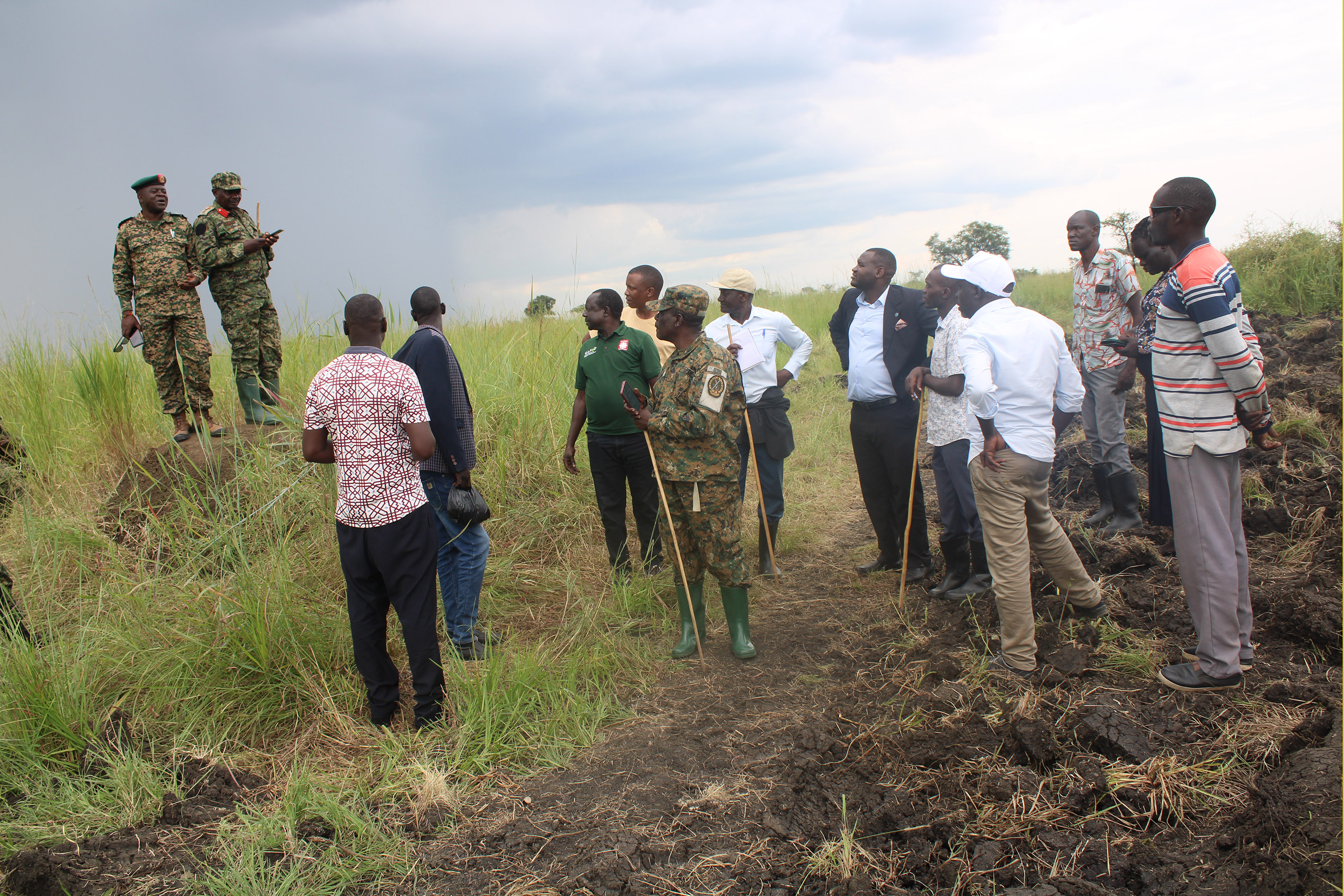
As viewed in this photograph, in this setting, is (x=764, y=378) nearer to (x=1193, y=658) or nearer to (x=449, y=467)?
(x=449, y=467)

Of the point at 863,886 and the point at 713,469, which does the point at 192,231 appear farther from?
the point at 863,886

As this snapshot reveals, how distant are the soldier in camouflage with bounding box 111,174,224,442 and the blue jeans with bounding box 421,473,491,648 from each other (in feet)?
8.59

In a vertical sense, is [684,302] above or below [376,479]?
above

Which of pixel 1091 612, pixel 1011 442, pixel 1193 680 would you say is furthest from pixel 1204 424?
pixel 1091 612

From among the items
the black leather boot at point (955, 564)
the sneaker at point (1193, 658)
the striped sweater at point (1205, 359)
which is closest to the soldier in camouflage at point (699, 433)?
the black leather boot at point (955, 564)

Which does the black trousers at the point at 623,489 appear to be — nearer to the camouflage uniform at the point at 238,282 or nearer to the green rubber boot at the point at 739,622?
the green rubber boot at the point at 739,622

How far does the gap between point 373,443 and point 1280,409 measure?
7.26 meters

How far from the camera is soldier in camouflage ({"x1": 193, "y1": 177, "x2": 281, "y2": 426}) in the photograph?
18.6ft

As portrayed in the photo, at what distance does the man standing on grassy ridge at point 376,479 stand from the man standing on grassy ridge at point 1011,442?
2440 millimetres

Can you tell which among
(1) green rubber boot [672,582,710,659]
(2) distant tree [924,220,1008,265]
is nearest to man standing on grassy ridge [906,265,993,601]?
(1) green rubber boot [672,582,710,659]

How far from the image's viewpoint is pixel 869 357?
4.76 m

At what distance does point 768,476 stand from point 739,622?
135cm

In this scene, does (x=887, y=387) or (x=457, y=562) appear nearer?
(x=457, y=562)

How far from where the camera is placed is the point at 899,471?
4832 mm
